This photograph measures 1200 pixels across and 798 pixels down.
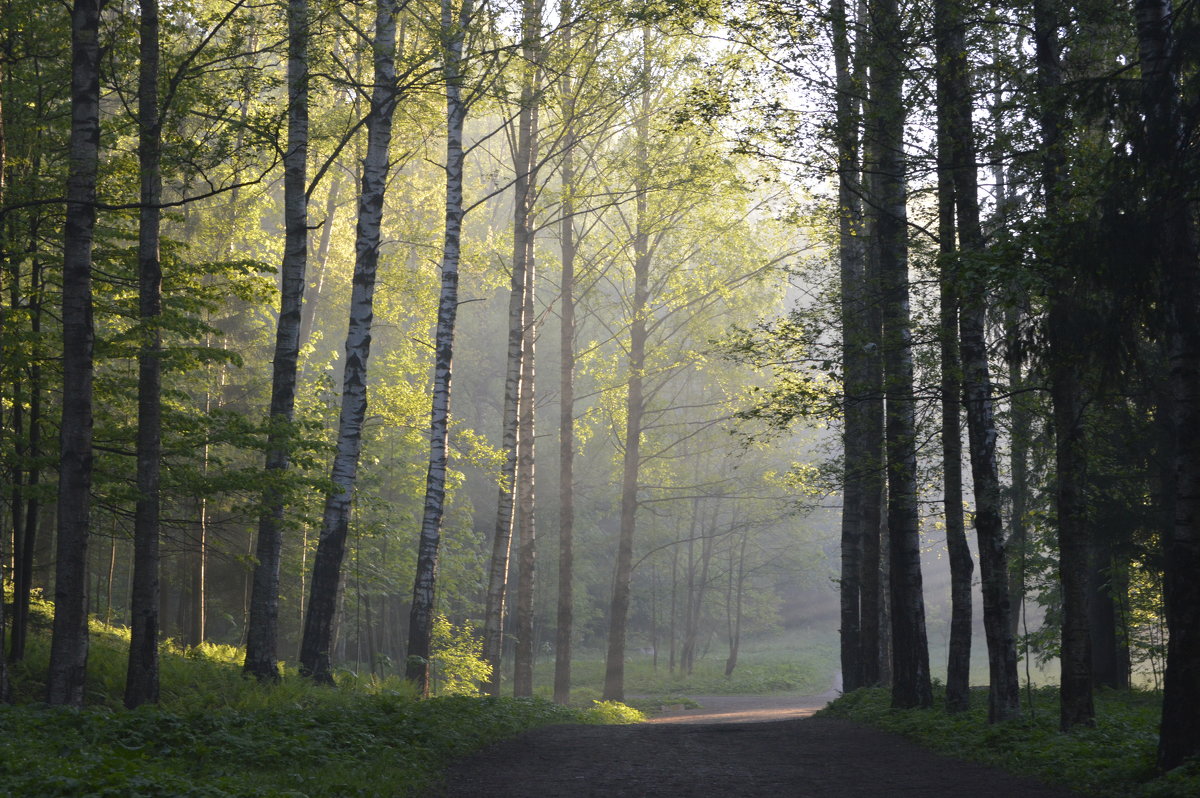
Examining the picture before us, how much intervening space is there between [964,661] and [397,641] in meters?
34.7

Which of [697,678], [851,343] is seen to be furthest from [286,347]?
[697,678]

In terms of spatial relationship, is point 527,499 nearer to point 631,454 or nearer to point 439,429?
point 439,429

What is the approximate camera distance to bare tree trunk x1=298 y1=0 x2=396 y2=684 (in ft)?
46.0

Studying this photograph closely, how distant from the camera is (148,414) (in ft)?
36.3

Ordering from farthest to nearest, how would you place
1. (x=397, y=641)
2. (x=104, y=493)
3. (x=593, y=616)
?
(x=593, y=616), (x=397, y=641), (x=104, y=493)

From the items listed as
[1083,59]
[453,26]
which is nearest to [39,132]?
[453,26]

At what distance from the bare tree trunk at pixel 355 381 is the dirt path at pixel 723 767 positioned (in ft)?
11.7

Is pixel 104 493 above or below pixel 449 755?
above

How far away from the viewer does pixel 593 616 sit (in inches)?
2133

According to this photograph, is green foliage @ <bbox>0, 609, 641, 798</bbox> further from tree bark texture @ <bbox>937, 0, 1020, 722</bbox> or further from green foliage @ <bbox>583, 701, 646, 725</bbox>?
tree bark texture @ <bbox>937, 0, 1020, 722</bbox>

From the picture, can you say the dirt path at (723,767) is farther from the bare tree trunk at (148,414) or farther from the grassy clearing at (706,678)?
the grassy clearing at (706,678)

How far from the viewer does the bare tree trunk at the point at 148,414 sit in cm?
1068

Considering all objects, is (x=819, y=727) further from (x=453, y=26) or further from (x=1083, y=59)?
(x=453, y=26)

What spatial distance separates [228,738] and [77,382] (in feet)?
14.7
